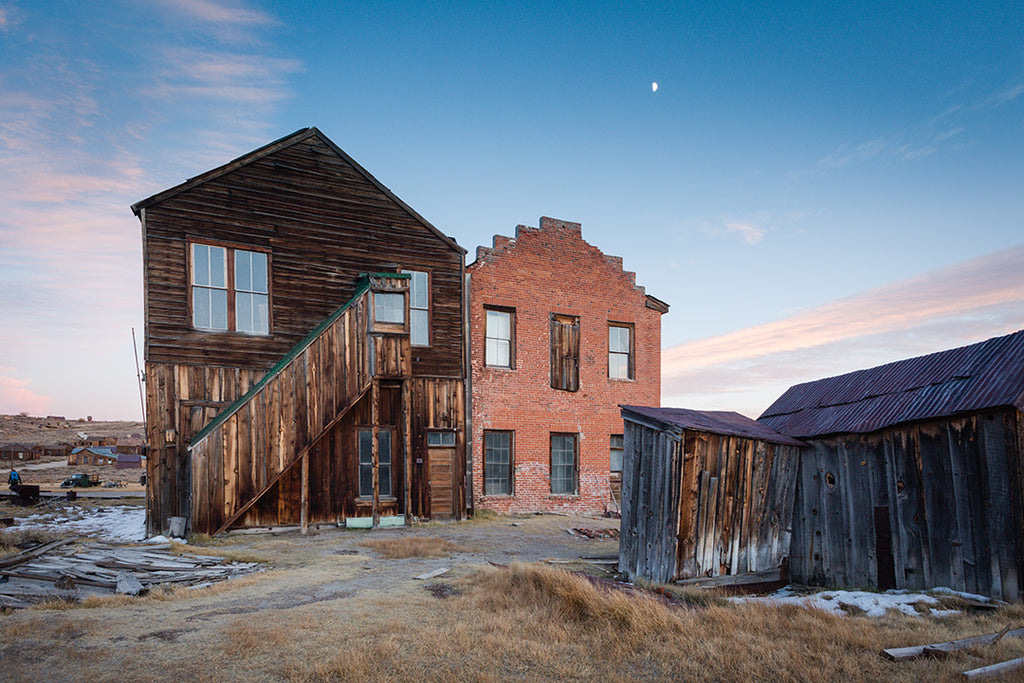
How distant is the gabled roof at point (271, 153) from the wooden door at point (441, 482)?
20.2ft

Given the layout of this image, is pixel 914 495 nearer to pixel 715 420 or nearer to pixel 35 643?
pixel 715 420

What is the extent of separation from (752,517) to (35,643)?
10.6m

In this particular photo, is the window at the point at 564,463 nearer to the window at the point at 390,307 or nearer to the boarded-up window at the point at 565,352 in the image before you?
the boarded-up window at the point at 565,352

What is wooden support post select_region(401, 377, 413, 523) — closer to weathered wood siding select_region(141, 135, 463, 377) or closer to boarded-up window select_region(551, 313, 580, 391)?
weathered wood siding select_region(141, 135, 463, 377)

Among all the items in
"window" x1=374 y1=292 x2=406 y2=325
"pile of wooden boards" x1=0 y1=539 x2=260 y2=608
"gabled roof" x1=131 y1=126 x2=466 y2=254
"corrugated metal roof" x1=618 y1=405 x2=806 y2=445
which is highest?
"gabled roof" x1=131 y1=126 x2=466 y2=254

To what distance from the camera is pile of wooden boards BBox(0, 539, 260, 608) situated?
361 inches

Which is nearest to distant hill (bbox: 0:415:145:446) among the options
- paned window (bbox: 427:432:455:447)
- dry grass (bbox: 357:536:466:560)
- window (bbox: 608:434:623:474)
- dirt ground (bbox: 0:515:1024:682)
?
paned window (bbox: 427:432:455:447)

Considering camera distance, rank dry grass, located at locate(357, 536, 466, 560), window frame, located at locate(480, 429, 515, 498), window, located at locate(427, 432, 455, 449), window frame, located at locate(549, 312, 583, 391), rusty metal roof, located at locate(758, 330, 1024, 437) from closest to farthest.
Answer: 1. rusty metal roof, located at locate(758, 330, 1024, 437)
2. dry grass, located at locate(357, 536, 466, 560)
3. window, located at locate(427, 432, 455, 449)
4. window frame, located at locate(480, 429, 515, 498)
5. window frame, located at locate(549, 312, 583, 391)

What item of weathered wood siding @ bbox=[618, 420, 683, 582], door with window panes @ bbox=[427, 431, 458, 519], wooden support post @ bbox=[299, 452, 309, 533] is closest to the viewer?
weathered wood siding @ bbox=[618, 420, 683, 582]

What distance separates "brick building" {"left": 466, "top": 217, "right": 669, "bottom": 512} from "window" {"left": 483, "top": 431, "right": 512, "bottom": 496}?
33 mm

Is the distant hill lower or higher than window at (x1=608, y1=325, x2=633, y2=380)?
lower

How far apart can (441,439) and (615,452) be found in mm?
7494

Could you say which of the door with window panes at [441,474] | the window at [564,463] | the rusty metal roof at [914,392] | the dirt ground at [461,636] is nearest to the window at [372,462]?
Result: the door with window panes at [441,474]

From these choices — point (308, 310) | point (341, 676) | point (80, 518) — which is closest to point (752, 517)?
point (341, 676)
